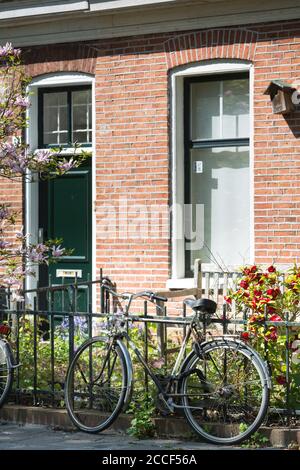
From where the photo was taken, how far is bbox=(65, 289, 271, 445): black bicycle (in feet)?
24.7

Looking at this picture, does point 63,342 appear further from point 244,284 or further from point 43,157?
point 244,284

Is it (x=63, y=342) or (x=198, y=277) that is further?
(x=198, y=277)

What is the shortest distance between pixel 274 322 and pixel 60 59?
625cm

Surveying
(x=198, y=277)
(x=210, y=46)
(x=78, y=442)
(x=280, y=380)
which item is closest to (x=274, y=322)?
(x=280, y=380)

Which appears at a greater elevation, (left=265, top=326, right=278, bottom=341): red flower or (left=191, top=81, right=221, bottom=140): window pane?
(left=191, top=81, right=221, bottom=140): window pane

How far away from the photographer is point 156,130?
12.1 metres

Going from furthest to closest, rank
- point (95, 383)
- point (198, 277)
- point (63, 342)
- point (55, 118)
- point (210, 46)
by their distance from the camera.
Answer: point (55, 118) → point (210, 46) → point (198, 277) → point (63, 342) → point (95, 383)

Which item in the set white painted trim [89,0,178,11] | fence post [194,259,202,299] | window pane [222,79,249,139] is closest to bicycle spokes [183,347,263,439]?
fence post [194,259,202,299]

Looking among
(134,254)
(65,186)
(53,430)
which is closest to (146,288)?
(134,254)

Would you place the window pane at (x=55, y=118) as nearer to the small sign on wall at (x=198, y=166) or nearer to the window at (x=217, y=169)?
the window at (x=217, y=169)

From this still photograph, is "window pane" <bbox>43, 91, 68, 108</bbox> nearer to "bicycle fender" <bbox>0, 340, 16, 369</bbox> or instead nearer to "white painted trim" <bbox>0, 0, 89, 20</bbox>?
"white painted trim" <bbox>0, 0, 89, 20</bbox>

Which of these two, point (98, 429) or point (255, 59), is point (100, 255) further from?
point (98, 429)

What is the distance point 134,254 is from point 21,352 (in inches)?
134

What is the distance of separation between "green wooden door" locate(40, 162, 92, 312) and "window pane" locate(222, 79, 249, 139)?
2047 mm
